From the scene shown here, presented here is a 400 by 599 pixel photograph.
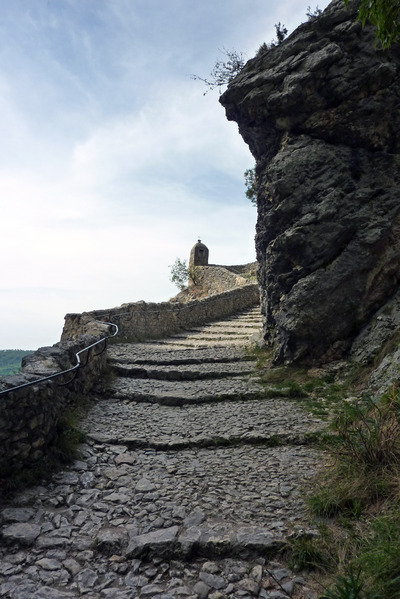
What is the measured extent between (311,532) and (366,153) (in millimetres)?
7108

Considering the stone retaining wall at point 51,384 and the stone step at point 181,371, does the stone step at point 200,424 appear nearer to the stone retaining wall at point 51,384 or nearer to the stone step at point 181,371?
the stone retaining wall at point 51,384

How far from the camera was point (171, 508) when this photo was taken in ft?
12.9

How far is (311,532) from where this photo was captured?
127 inches

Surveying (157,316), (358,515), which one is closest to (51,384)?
(358,515)

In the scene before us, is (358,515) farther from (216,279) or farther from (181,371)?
(216,279)

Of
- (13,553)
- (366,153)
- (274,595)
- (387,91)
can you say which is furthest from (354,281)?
(13,553)

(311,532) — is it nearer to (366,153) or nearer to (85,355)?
(85,355)

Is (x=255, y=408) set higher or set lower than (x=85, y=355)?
lower

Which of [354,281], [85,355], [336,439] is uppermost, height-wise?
[354,281]

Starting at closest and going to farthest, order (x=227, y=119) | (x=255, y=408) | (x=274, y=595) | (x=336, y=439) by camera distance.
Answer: (x=274, y=595) → (x=336, y=439) → (x=255, y=408) → (x=227, y=119)

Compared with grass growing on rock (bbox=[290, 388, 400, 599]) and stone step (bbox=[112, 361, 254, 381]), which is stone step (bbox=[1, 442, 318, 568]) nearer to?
grass growing on rock (bbox=[290, 388, 400, 599])

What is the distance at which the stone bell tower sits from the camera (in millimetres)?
34406

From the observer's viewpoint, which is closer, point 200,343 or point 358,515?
point 358,515

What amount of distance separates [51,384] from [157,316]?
9411 mm
